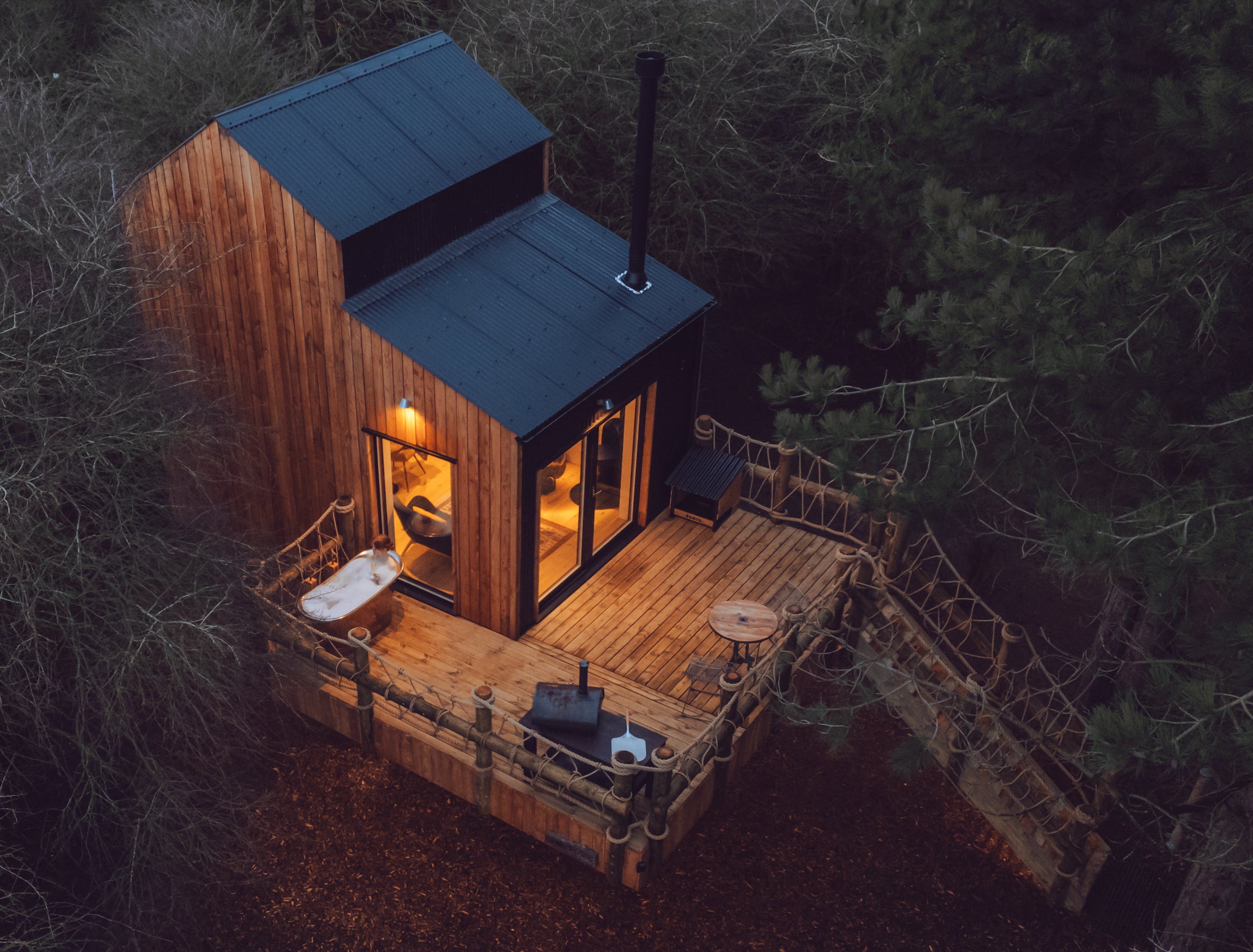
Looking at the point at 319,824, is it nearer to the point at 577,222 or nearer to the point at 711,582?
the point at 711,582

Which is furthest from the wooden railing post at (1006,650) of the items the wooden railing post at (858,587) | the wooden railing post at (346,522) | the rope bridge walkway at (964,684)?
the wooden railing post at (346,522)

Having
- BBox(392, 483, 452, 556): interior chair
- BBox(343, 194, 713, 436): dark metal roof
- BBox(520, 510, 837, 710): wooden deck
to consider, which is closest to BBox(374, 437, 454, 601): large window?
BBox(392, 483, 452, 556): interior chair

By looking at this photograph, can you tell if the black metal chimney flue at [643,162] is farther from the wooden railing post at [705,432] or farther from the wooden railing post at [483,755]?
the wooden railing post at [483,755]

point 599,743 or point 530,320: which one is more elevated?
point 530,320

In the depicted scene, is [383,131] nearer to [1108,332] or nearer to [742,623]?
[742,623]

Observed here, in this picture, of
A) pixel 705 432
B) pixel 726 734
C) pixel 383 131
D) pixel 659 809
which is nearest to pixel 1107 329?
pixel 726 734
